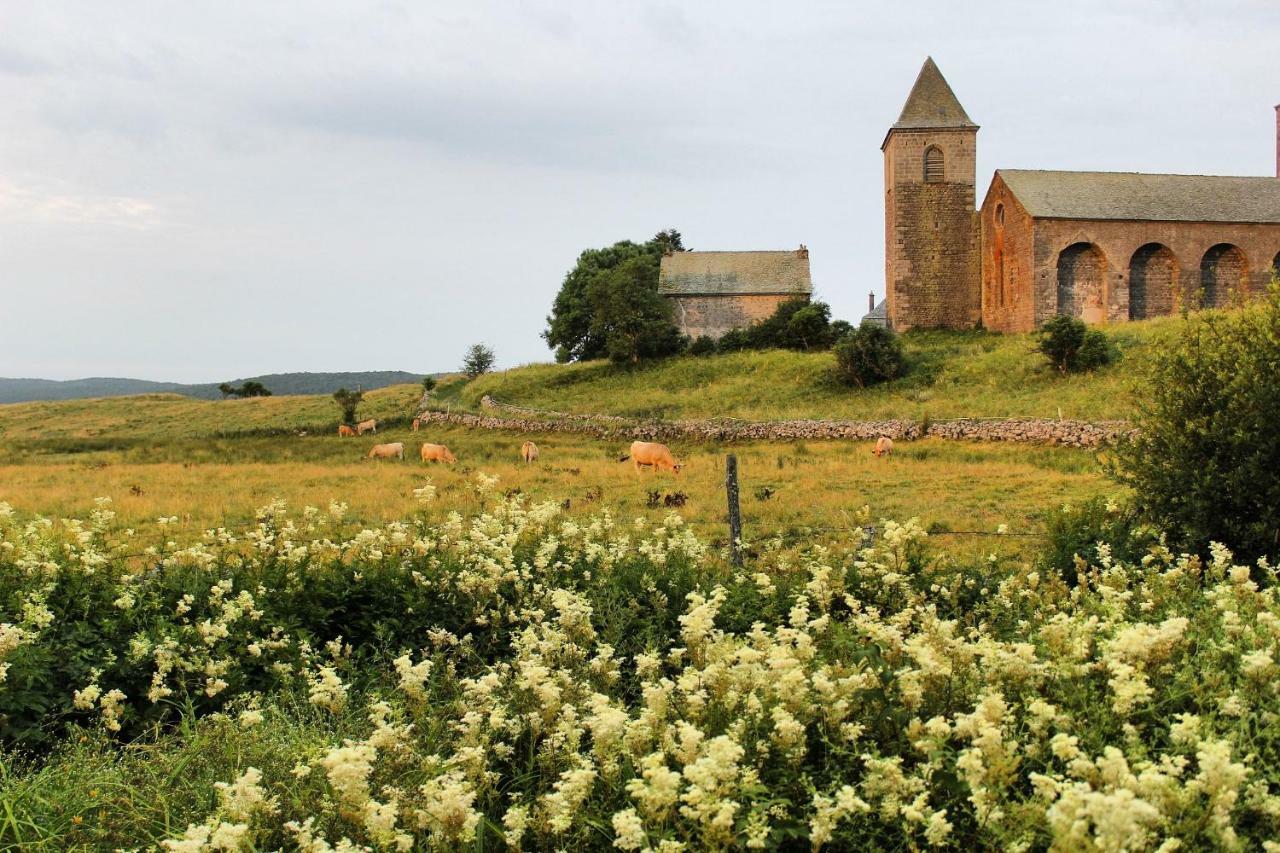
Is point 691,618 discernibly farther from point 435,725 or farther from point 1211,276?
point 1211,276

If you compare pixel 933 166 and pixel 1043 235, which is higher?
pixel 933 166

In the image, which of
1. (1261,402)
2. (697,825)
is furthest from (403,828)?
(1261,402)

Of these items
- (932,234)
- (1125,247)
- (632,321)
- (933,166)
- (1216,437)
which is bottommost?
(1216,437)

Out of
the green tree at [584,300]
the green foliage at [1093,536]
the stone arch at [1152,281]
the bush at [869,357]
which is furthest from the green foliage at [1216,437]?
the green tree at [584,300]

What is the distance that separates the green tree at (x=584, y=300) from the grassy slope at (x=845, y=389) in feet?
38.4

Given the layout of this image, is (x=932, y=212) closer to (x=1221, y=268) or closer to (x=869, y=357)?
(x=1221, y=268)

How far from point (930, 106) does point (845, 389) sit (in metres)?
21.4

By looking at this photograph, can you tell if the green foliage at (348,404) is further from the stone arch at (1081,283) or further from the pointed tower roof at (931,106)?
the stone arch at (1081,283)

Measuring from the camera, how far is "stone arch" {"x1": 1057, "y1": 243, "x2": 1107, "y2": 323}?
159ft

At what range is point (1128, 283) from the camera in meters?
48.3

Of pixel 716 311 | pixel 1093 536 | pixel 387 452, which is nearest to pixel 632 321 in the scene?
pixel 716 311

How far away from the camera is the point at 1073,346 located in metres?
36.3

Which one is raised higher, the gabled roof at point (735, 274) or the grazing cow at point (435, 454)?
the gabled roof at point (735, 274)

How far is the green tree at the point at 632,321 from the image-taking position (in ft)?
184
